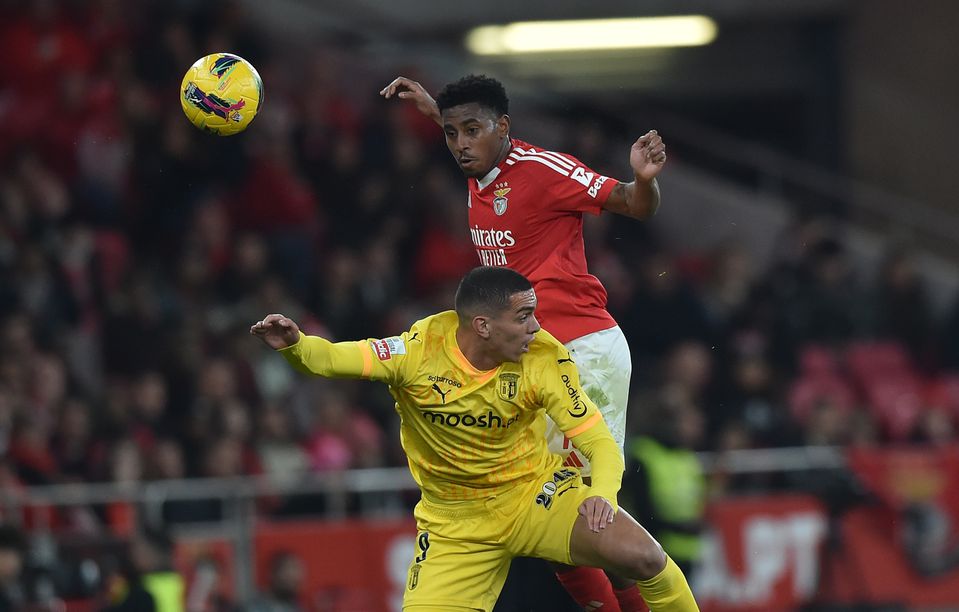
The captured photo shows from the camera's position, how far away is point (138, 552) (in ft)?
30.2

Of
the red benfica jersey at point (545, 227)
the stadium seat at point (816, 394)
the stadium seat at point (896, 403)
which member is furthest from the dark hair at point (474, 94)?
the stadium seat at point (896, 403)

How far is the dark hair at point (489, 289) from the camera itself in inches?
265

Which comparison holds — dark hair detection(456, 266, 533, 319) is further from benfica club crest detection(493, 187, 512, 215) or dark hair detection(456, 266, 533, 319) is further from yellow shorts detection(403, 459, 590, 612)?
yellow shorts detection(403, 459, 590, 612)

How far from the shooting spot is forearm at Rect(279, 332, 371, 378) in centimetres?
659

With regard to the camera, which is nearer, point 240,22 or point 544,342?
point 544,342

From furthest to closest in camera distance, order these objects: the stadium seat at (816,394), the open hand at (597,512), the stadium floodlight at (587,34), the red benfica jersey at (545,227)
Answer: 1. the stadium floodlight at (587,34)
2. the stadium seat at (816,394)
3. the red benfica jersey at (545,227)
4. the open hand at (597,512)

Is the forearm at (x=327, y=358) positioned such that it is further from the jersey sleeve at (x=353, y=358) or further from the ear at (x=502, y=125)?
the ear at (x=502, y=125)

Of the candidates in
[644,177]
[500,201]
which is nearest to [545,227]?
[500,201]

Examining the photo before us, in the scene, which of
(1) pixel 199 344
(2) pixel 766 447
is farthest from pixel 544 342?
(2) pixel 766 447

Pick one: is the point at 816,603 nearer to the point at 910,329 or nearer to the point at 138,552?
the point at 910,329

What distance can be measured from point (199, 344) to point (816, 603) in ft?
17.3

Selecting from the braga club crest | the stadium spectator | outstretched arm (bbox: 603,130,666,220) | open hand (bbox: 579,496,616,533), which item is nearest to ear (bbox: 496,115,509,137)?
the braga club crest

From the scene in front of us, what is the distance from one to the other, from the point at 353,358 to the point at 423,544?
97 centimetres

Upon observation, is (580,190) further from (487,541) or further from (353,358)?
(487,541)
